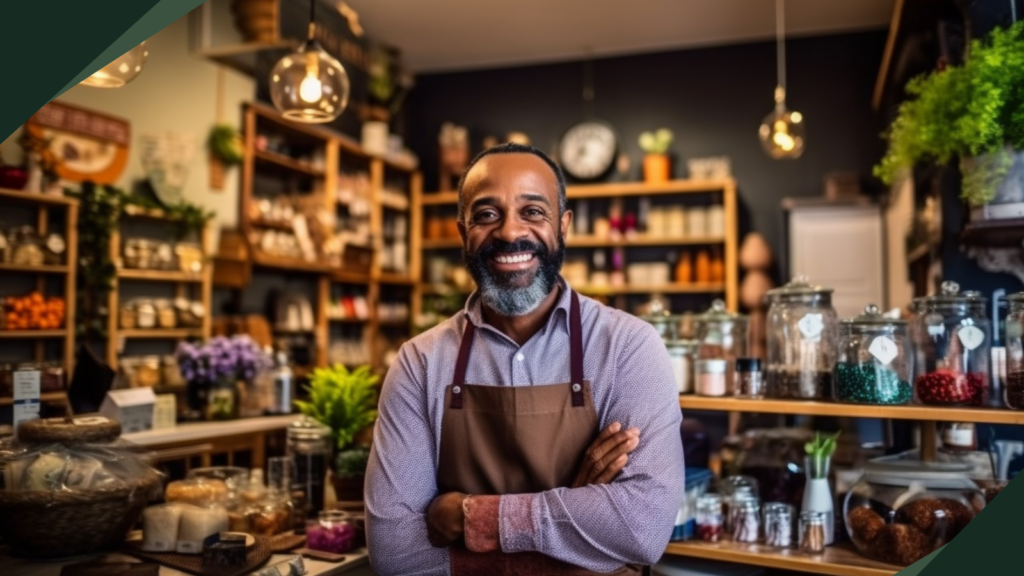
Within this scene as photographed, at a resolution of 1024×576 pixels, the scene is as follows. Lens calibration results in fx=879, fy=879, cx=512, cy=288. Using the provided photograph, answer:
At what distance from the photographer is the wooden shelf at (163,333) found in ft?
16.3

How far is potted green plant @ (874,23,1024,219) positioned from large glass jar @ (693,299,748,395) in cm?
77

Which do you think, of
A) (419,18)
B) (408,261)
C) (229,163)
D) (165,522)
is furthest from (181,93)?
(165,522)

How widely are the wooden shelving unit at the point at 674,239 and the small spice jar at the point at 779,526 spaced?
163 inches

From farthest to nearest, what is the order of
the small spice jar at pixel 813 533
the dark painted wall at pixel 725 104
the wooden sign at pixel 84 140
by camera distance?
the dark painted wall at pixel 725 104
the wooden sign at pixel 84 140
the small spice jar at pixel 813 533

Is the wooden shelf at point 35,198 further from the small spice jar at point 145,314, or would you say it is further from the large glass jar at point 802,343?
the large glass jar at point 802,343

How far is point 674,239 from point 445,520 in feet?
17.0

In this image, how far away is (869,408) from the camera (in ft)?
7.59

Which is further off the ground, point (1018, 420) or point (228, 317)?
point (228, 317)

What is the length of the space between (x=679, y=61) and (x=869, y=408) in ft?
17.9

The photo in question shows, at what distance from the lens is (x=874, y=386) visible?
237 cm

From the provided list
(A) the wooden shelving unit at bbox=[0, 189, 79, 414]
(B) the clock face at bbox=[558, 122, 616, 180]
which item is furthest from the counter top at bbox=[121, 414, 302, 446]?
(B) the clock face at bbox=[558, 122, 616, 180]

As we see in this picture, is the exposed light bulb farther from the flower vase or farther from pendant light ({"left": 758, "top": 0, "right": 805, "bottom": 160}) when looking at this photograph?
pendant light ({"left": 758, "top": 0, "right": 805, "bottom": 160})

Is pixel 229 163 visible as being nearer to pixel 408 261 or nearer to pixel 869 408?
pixel 408 261

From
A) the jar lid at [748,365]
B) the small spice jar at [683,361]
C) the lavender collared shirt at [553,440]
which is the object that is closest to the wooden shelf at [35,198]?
the lavender collared shirt at [553,440]
